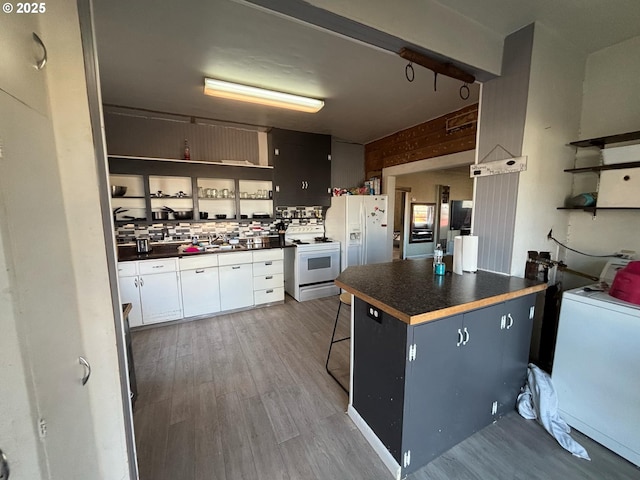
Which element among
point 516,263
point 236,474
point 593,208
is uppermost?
point 593,208

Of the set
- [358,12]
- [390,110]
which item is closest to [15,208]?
[358,12]

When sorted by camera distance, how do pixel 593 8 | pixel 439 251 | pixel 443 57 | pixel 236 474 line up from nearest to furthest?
pixel 236 474 < pixel 593 8 < pixel 443 57 < pixel 439 251

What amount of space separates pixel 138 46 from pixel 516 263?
11.0ft

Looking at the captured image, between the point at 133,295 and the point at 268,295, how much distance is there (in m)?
1.62

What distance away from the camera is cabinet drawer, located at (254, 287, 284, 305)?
365 cm

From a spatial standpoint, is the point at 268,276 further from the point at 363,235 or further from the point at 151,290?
the point at 363,235

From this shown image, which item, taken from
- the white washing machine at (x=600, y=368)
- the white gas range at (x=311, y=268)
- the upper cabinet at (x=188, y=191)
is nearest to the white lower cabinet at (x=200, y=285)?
the upper cabinet at (x=188, y=191)

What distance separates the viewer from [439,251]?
206 cm

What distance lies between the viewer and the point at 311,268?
3.98 m

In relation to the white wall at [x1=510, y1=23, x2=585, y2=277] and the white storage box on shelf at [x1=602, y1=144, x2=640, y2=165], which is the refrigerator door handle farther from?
the white storage box on shelf at [x1=602, y1=144, x2=640, y2=165]

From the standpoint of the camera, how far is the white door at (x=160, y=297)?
303 centimetres

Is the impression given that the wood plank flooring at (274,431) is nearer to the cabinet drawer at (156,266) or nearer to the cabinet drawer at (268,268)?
the cabinet drawer at (156,266)

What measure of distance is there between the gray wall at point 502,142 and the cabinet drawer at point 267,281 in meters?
2.56

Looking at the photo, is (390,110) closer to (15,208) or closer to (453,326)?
(453,326)
